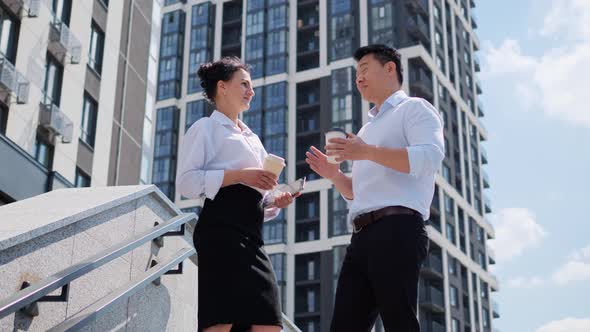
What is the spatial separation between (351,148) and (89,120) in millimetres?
20892

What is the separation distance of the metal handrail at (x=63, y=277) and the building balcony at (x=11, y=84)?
1463 centimetres

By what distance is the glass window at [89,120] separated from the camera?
23.1m

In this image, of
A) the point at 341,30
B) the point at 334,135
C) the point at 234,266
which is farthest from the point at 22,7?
the point at 341,30

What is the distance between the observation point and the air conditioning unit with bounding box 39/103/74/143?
2053 cm

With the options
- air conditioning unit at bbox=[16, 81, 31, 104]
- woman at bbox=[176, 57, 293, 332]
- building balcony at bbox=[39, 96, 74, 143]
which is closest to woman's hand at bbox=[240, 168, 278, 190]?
woman at bbox=[176, 57, 293, 332]

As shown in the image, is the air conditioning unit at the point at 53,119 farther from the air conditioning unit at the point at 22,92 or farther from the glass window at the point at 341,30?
the glass window at the point at 341,30

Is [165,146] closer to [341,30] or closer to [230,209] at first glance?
[341,30]

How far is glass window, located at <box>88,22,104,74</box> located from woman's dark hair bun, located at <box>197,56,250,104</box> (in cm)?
2018

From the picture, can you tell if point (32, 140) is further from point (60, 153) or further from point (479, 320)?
point (479, 320)

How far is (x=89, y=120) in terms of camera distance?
23.6 meters

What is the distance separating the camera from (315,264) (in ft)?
179

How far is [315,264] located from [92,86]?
108ft

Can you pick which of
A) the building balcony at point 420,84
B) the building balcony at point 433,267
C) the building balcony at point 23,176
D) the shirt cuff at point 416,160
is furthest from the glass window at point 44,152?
the building balcony at point 420,84

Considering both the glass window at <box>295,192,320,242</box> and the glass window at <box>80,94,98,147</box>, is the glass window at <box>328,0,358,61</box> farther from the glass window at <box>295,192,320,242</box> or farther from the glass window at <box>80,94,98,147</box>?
the glass window at <box>80,94,98,147</box>
